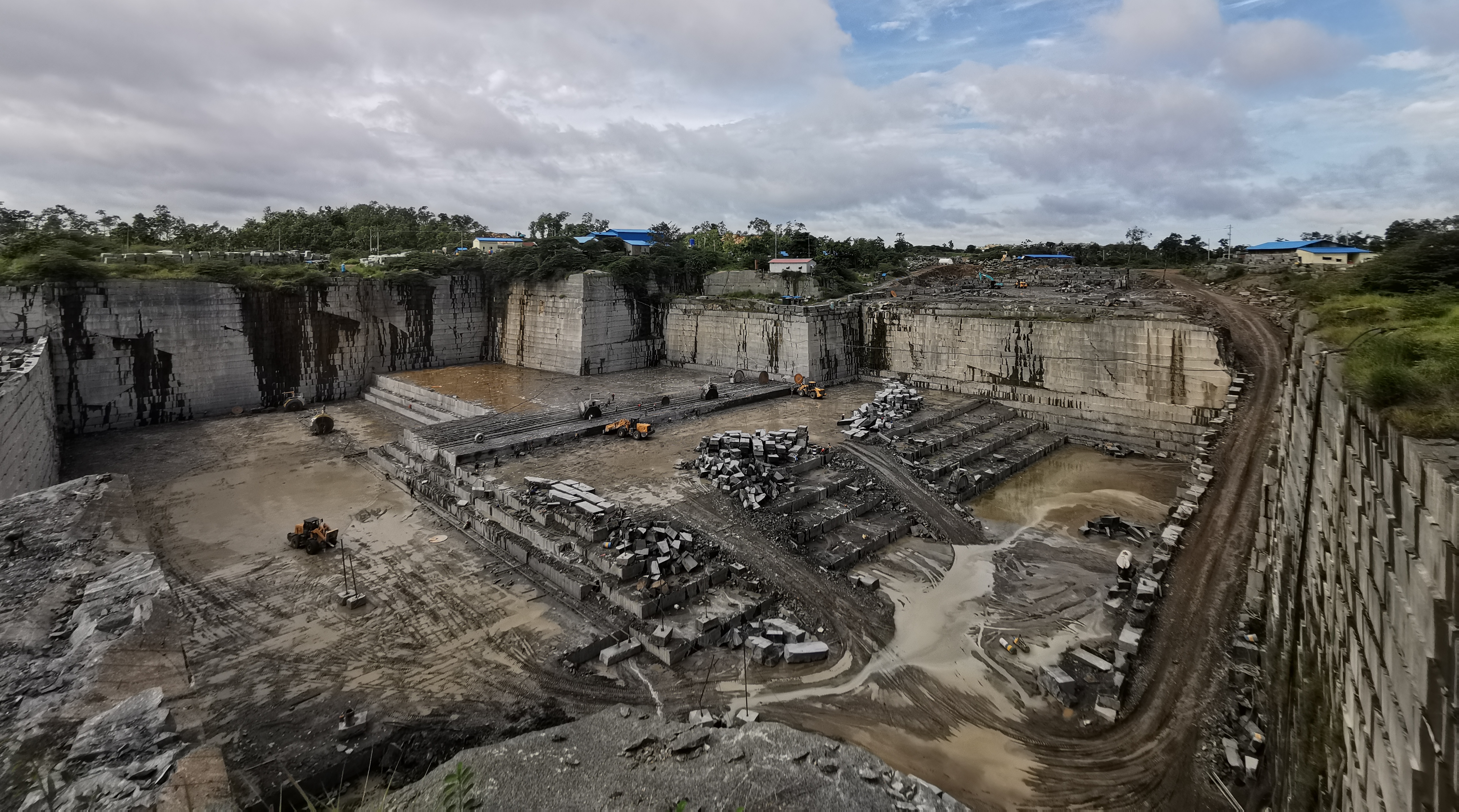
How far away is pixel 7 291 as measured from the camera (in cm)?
1670

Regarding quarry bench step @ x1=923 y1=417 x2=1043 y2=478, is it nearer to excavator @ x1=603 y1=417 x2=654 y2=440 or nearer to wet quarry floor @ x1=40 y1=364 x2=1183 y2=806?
wet quarry floor @ x1=40 y1=364 x2=1183 y2=806

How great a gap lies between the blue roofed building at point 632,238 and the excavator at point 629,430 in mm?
15563

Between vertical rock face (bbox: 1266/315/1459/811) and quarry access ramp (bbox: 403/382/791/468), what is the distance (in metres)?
13.1

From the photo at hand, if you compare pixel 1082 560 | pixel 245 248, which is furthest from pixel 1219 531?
pixel 245 248

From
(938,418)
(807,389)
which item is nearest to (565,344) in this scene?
(807,389)

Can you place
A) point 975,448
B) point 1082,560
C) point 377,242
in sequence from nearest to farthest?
point 1082,560
point 975,448
point 377,242

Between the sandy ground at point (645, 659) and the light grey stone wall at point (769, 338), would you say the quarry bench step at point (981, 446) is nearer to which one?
the sandy ground at point (645, 659)

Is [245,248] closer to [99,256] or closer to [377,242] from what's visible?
[377,242]

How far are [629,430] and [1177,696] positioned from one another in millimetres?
11941

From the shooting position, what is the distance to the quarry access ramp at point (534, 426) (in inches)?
559

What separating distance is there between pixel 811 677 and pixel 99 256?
82.8ft

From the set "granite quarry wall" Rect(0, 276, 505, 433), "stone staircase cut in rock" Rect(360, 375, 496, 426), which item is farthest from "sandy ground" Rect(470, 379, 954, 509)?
"granite quarry wall" Rect(0, 276, 505, 433)

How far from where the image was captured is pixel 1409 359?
551 cm

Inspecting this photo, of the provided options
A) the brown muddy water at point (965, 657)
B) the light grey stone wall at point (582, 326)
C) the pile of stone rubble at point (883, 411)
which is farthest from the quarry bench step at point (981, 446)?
the light grey stone wall at point (582, 326)
